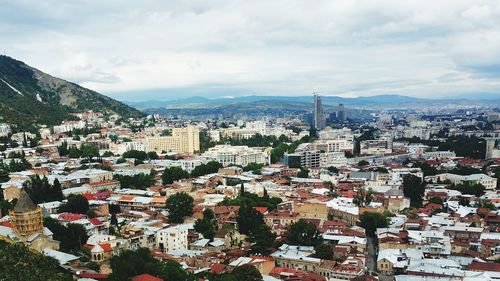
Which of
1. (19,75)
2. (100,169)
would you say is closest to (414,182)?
(100,169)

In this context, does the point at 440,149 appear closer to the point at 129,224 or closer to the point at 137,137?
the point at 137,137

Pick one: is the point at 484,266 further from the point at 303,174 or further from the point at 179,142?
the point at 179,142

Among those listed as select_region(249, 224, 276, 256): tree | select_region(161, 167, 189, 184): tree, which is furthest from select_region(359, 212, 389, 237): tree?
select_region(161, 167, 189, 184): tree

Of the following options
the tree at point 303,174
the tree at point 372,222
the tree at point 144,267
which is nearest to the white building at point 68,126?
the tree at point 303,174

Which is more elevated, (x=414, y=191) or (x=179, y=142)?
(x=179, y=142)

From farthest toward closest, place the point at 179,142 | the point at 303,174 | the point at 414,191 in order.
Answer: the point at 179,142
the point at 303,174
the point at 414,191

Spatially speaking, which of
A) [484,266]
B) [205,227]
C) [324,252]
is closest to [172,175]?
Result: [205,227]

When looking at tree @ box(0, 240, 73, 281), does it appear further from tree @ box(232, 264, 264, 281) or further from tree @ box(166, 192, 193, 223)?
tree @ box(166, 192, 193, 223)
